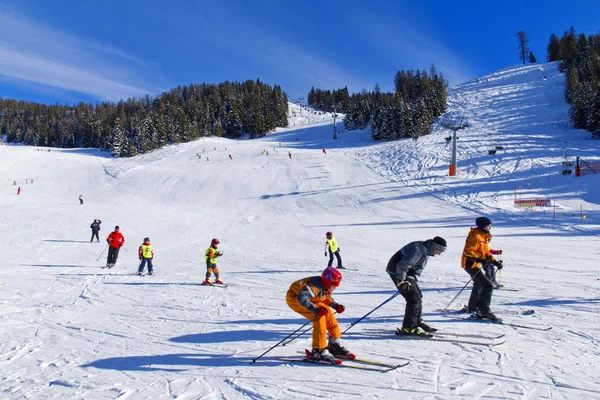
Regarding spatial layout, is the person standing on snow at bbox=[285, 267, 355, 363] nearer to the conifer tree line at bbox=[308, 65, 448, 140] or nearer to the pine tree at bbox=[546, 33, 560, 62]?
the conifer tree line at bbox=[308, 65, 448, 140]

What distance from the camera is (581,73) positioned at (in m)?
59.1

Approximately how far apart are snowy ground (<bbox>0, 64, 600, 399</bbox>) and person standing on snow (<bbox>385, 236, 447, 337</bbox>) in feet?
1.08

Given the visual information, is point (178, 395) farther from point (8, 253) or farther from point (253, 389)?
point (8, 253)

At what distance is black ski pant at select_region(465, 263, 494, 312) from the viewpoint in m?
6.08

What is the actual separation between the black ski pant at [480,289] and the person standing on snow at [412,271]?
126cm

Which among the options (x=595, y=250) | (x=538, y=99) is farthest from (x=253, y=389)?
(x=538, y=99)

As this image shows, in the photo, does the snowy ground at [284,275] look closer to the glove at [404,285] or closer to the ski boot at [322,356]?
the ski boot at [322,356]

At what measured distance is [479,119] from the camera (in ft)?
169

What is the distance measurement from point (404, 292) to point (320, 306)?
4.87ft

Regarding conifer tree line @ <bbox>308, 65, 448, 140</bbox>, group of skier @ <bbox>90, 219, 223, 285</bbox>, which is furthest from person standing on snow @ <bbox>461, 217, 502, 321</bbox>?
conifer tree line @ <bbox>308, 65, 448, 140</bbox>

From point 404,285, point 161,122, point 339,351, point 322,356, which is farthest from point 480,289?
point 161,122

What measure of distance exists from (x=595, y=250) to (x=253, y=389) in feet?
44.8

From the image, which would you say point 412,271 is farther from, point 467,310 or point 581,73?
point 581,73

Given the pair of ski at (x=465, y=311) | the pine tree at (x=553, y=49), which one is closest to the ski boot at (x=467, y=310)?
the pair of ski at (x=465, y=311)
